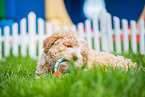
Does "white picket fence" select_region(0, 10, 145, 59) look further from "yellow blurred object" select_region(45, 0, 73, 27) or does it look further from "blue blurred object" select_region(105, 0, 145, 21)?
"blue blurred object" select_region(105, 0, 145, 21)

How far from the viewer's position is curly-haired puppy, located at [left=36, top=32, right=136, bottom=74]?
163cm

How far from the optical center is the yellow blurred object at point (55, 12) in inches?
306

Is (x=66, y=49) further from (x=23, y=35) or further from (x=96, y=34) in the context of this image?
(x=23, y=35)

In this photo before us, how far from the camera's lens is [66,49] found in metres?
1.69

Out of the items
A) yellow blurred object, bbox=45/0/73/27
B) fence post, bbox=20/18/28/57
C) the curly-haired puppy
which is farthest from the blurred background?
the curly-haired puppy

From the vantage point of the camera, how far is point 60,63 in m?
1.64

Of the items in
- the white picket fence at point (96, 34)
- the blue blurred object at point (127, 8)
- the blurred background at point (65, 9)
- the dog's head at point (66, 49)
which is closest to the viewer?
the dog's head at point (66, 49)

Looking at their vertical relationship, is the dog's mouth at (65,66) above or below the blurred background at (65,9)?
below

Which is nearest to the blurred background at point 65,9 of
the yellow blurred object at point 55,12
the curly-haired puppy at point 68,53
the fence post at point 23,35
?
the yellow blurred object at point 55,12

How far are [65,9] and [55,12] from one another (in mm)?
829

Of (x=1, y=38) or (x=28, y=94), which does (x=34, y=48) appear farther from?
(x=28, y=94)

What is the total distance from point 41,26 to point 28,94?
12.2 ft

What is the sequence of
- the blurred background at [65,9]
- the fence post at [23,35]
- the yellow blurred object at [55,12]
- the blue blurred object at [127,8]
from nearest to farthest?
the fence post at [23,35] → the blurred background at [65,9] → the yellow blurred object at [55,12] → the blue blurred object at [127,8]

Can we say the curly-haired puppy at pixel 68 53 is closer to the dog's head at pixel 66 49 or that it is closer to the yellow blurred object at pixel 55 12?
the dog's head at pixel 66 49
